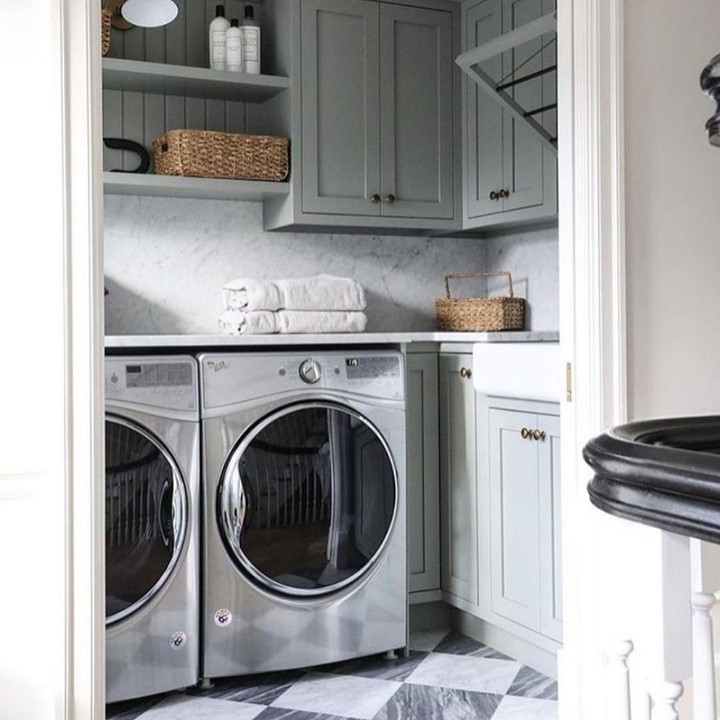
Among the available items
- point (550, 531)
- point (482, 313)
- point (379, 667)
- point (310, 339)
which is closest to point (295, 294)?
point (310, 339)

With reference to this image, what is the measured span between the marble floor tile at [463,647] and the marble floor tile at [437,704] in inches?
14.2

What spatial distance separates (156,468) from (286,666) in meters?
0.77

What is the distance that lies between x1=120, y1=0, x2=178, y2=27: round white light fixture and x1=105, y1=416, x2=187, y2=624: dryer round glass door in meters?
1.31

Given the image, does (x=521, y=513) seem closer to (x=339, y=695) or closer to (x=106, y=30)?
(x=339, y=695)

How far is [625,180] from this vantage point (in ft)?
7.91

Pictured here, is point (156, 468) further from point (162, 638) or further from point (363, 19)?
point (363, 19)

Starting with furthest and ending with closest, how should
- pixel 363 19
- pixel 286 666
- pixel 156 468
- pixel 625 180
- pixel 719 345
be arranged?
1. pixel 363 19
2. pixel 286 666
3. pixel 156 468
4. pixel 719 345
5. pixel 625 180

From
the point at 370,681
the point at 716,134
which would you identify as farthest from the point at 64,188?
the point at 370,681

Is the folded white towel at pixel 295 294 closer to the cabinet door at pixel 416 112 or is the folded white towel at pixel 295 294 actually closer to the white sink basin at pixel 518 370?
the cabinet door at pixel 416 112

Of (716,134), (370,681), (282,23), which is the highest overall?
(282,23)

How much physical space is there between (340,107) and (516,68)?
65 centimetres

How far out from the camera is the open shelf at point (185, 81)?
3451 mm

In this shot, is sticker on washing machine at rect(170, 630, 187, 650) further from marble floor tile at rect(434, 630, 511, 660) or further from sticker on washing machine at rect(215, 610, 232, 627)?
marble floor tile at rect(434, 630, 511, 660)

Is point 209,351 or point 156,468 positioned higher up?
point 209,351
